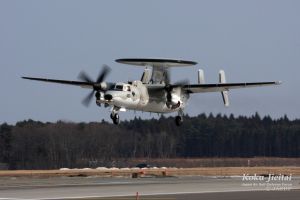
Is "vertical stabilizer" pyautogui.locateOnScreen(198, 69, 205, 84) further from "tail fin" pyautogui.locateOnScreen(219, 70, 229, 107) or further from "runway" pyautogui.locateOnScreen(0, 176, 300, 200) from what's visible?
"runway" pyautogui.locateOnScreen(0, 176, 300, 200)

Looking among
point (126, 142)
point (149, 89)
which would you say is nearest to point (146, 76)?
point (149, 89)

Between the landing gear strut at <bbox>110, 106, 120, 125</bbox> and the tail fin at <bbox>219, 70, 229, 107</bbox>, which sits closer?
the landing gear strut at <bbox>110, 106, 120, 125</bbox>

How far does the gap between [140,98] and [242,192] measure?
66.3 ft

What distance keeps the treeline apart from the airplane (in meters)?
66.0

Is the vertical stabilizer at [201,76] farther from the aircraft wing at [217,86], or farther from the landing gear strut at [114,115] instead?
the landing gear strut at [114,115]

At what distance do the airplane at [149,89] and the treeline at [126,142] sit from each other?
66.0 meters

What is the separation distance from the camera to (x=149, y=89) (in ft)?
250

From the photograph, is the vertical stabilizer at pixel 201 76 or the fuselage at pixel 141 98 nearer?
the fuselage at pixel 141 98

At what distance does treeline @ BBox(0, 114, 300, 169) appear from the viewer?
15312 cm

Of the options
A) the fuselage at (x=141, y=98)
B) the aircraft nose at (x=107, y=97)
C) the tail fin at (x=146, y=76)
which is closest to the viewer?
the aircraft nose at (x=107, y=97)

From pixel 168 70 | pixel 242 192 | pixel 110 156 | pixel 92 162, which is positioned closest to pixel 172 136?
pixel 110 156

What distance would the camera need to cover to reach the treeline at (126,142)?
502 ft

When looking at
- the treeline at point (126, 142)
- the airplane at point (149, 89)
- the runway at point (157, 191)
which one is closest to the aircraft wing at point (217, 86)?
the airplane at point (149, 89)

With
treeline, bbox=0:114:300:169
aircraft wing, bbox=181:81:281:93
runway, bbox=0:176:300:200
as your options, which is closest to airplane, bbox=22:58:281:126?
aircraft wing, bbox=181:81:281:93
